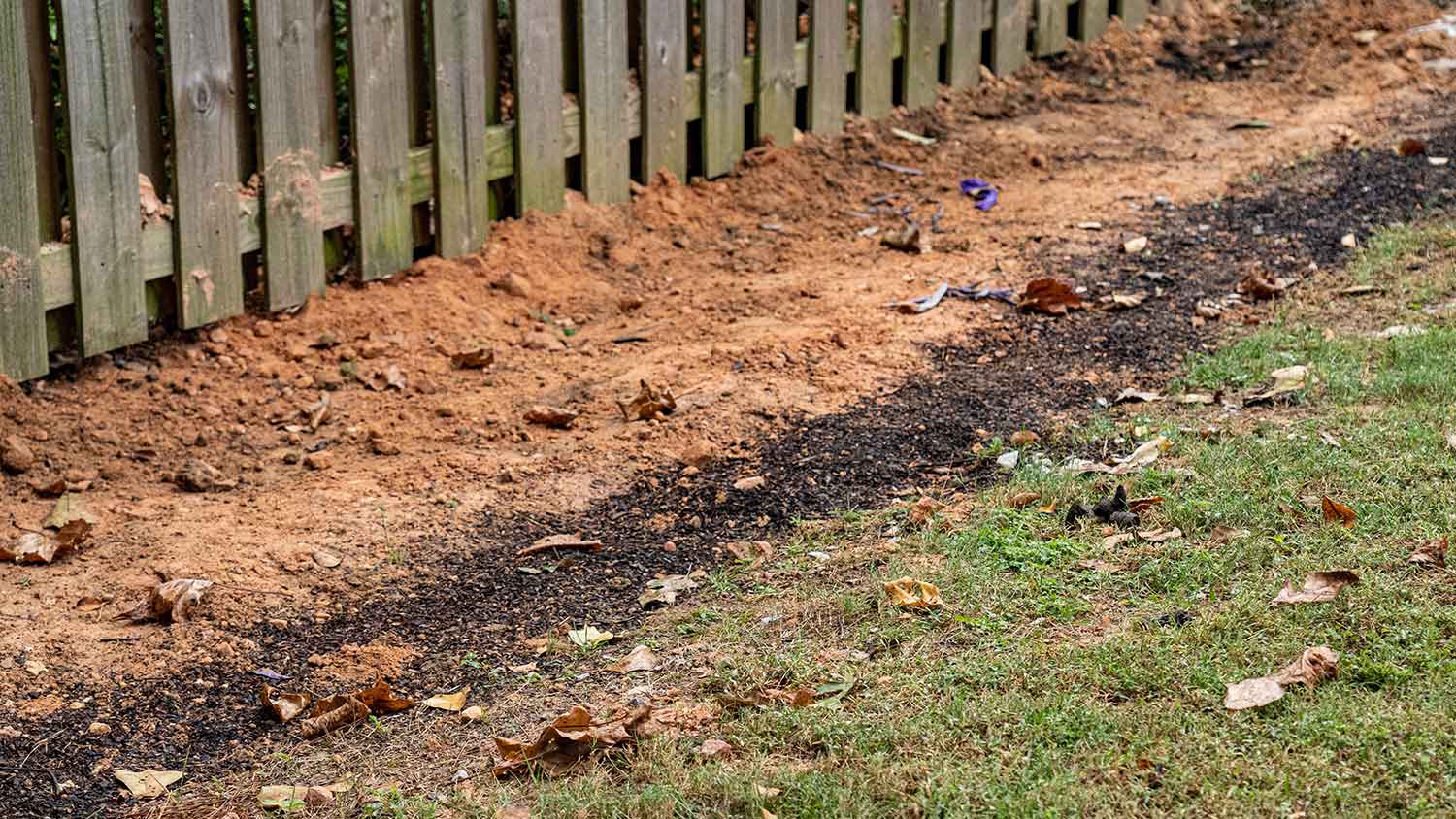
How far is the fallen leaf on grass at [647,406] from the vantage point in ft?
17.7

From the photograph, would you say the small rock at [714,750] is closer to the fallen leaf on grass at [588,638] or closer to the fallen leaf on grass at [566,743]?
the fallen leaf on grass at [566,743]

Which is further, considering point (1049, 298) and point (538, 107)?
point (538, 107)

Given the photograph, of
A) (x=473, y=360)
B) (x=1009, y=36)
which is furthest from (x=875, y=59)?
(x=473, y=360)

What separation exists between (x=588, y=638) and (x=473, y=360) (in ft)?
6.92

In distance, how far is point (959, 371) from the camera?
5.67m

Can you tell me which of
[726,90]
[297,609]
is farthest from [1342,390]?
[726,90]

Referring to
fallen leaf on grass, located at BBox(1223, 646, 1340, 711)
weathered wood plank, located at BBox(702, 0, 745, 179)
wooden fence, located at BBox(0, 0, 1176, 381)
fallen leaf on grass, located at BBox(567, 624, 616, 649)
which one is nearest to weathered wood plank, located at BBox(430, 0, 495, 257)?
wooden fence, located at BBox(0, 0, 1176, 381)

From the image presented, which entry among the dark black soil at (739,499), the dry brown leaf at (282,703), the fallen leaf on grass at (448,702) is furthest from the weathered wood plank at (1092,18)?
the dry brown leaf at (282,703)

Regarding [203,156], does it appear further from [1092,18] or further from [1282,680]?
[1092,18]

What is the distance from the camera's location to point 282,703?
3.88m

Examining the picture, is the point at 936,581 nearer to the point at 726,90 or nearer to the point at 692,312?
the point at 692,312

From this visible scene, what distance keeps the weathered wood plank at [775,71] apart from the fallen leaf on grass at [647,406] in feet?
9.01

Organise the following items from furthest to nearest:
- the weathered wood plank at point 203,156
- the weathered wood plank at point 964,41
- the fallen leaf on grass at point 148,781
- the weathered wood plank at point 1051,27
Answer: the weathered wood plank at point 1051,27 < the weathered wood plank at point 964,41 < the weathered wood plank at point 203,156 < the fallen leaf on grass at point 148,781

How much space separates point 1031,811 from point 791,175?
511 cm
